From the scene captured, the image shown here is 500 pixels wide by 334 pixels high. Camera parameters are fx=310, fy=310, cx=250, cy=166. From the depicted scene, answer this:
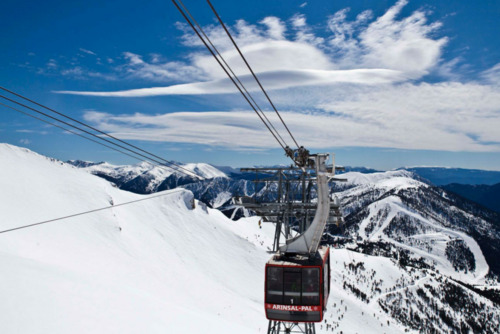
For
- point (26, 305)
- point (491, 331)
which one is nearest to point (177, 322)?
point (26, 305)

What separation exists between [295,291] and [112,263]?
45.8 m

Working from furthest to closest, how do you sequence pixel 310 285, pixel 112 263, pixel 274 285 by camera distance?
pixel 112 263 < pixel 274 285 < pixel 310 285

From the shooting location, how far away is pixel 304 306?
57.4ft

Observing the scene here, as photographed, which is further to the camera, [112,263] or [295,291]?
[112,263]

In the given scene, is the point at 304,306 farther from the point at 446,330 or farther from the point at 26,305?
the point at 446,330

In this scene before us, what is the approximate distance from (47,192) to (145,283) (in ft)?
108

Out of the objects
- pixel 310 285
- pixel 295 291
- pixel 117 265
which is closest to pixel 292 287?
pixel 295 291

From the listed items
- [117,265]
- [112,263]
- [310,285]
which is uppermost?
[310,285]

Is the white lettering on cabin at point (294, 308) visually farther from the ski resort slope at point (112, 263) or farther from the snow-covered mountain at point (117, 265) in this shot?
the snow-covered mountain at point (117, 265)

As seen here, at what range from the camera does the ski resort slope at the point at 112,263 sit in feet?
83.8

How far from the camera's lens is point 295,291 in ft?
57.8

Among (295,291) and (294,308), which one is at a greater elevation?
(295,291)

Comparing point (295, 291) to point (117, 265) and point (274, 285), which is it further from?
point (117, 265)

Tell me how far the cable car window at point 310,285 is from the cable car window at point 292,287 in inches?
11.0
